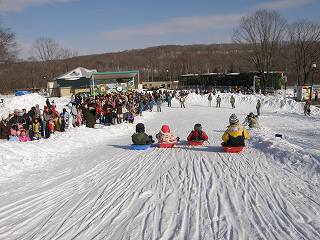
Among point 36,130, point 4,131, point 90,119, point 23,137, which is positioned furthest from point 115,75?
point 23,137

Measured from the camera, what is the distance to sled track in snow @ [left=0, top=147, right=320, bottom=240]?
5.63 m

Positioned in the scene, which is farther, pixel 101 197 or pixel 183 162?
pixel 183 162

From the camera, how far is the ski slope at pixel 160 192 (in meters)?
5.75

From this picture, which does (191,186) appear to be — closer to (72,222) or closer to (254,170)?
(254,170)

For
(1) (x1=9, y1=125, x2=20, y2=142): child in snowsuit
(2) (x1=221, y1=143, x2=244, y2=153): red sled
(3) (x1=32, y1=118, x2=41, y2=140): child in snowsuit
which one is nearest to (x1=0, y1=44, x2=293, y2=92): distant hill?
(1) (x1=9, y1=125, x2=20, y2=142): child in snowsuit

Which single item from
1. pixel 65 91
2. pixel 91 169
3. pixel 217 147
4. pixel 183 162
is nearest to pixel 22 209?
pixel 91 169

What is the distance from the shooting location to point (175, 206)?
6.69 meters

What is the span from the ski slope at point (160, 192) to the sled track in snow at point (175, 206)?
2 cm

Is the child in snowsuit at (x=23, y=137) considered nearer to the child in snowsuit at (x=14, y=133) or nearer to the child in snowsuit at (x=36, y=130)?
the child in snowsuit at (x=14, y=133)

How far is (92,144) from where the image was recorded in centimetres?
1550

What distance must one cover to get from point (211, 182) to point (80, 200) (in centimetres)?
284

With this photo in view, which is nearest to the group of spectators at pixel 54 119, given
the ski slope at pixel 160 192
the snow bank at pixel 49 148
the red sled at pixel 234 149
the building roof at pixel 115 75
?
the snow bank at pixel 49 148

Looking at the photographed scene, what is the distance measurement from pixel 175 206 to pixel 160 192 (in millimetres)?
973

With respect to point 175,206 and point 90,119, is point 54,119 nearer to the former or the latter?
point 90,119
